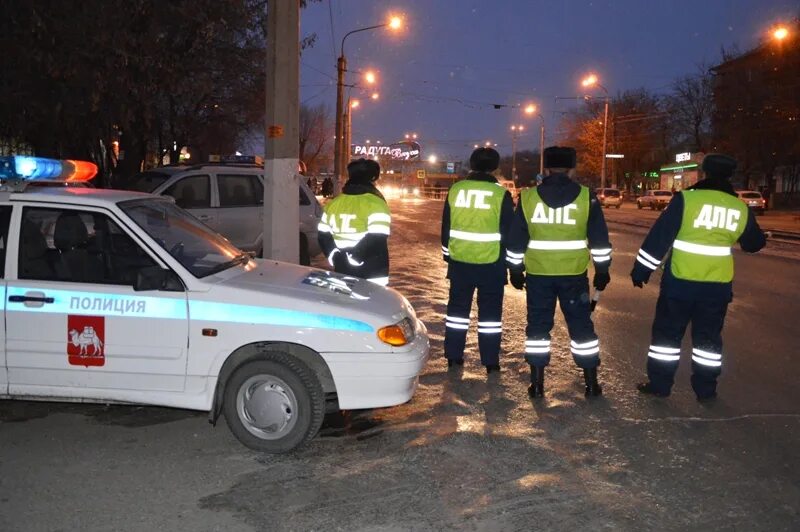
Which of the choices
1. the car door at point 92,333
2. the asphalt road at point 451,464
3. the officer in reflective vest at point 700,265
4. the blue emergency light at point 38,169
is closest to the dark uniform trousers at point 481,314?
the asphalt road at point 451,464

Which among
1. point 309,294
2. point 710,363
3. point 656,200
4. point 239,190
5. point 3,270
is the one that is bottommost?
point 710,363

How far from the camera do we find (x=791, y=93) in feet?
121

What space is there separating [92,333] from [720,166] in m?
4.71

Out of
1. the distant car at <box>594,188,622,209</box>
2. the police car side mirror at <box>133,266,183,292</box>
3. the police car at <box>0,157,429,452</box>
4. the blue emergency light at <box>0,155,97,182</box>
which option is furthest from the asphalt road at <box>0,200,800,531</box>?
the distant car at <box>594,188,622,209</box>

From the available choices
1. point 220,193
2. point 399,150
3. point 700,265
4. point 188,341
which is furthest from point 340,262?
point 399,150

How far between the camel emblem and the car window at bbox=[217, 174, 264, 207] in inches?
253

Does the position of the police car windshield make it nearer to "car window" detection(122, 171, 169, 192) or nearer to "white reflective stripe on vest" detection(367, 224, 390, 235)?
"white reflective stripe on vest" detection(367, 224, 390, 235)

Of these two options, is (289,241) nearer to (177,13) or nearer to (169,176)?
(169,176)

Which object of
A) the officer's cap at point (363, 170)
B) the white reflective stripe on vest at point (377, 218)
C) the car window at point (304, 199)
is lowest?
the white reflective stripe on vest at point (377, 218)

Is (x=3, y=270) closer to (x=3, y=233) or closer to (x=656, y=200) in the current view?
(x=3, y=233)

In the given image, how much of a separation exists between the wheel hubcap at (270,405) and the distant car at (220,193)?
640cm

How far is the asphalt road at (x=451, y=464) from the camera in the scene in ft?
13.0

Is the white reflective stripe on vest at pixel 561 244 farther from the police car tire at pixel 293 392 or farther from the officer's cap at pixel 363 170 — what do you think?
the police car tire at pixel 293 392

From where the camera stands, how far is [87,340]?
484 centimetres
